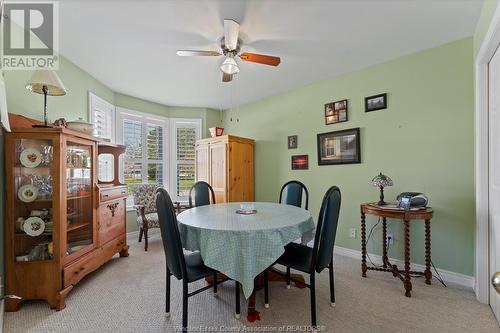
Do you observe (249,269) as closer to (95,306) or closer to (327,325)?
(327,325)

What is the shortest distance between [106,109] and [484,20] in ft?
14.8

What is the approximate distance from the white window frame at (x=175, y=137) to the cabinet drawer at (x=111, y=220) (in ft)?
4.90

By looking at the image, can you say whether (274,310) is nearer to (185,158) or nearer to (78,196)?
(78,196)

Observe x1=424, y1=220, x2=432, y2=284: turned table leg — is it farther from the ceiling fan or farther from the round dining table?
the ceiling fan

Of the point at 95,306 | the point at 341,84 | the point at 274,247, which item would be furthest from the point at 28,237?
the point at 341,84

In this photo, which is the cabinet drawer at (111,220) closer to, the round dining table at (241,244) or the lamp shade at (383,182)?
the round dining table at (241,244)

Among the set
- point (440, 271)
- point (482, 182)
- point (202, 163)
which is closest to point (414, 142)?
point (482, 182)

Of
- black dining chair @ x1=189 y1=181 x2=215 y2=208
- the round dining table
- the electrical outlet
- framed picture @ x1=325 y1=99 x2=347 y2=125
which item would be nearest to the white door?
the electrical outlet

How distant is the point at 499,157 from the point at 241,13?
2.31m

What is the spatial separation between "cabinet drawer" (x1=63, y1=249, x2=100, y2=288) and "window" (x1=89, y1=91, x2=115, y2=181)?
60.9 inches

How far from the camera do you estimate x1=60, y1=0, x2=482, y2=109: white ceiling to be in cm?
192

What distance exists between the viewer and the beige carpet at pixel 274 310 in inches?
70.1

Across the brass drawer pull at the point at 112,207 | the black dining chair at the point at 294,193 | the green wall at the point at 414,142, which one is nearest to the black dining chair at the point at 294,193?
the black dining chair at the point at 294,193

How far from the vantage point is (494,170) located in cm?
194
